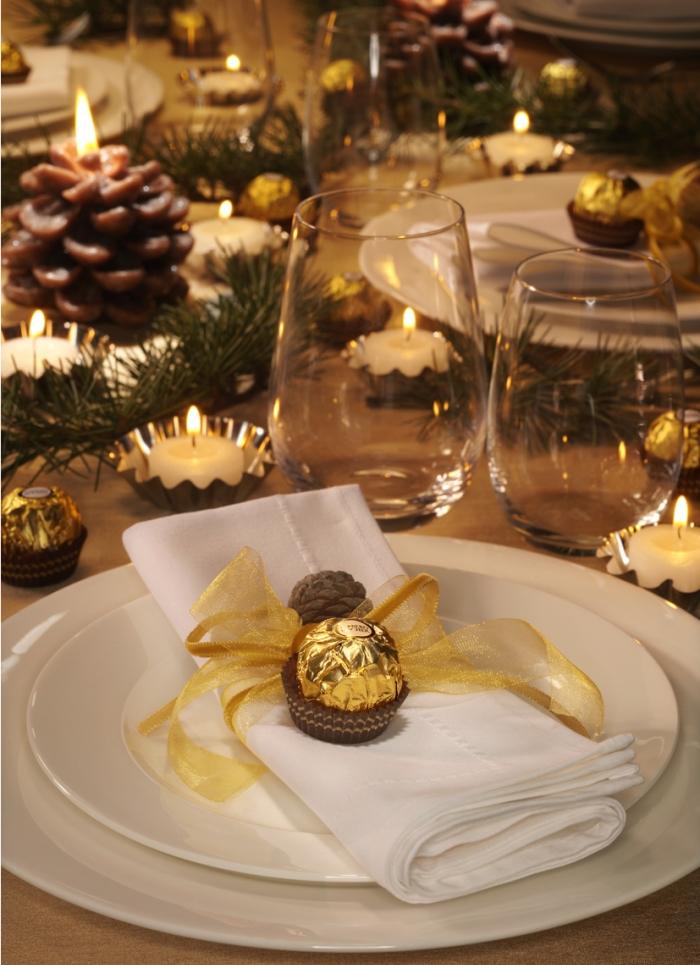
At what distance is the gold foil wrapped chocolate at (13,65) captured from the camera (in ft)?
3.91

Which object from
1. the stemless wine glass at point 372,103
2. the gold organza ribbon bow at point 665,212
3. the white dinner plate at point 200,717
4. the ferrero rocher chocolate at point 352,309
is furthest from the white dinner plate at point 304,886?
the stemless wine glass at point 372,103

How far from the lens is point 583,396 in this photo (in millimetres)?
610

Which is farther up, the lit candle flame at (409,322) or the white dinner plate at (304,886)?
the lit candle flame at (409,322)

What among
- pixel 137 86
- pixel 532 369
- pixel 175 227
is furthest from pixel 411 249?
pixel 137 86

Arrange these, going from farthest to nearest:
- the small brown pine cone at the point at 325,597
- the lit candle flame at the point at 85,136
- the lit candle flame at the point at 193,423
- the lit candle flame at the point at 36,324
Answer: the lit candle flame at the point at 85,136 → the lit candle flame at the point at 36,324 → the lit candle flame at the point at 193,423 → the small brown pine cone at the point at 325,597

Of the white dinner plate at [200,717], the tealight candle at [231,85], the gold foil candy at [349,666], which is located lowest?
the white dinner plate at [200,717]

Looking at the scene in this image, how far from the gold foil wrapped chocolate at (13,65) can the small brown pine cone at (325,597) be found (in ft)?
2.81

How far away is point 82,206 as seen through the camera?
37.0 inches

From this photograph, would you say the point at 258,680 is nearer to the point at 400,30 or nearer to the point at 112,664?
the point at 112,664

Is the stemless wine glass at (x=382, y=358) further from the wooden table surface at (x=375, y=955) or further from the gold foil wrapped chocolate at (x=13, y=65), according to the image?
the gold foil wrapped chocolate at (x=13, y=65)

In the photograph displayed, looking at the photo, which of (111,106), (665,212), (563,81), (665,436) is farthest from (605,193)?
Answer: (111,106)

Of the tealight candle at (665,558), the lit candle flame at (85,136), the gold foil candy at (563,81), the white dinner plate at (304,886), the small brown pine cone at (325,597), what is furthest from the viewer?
the gold foil candy at (563,81)

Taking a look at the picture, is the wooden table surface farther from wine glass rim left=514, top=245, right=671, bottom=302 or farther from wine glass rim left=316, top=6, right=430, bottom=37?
wine glass rim left=316, top=6, right=430, bottom=37

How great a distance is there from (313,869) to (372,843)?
2cm
